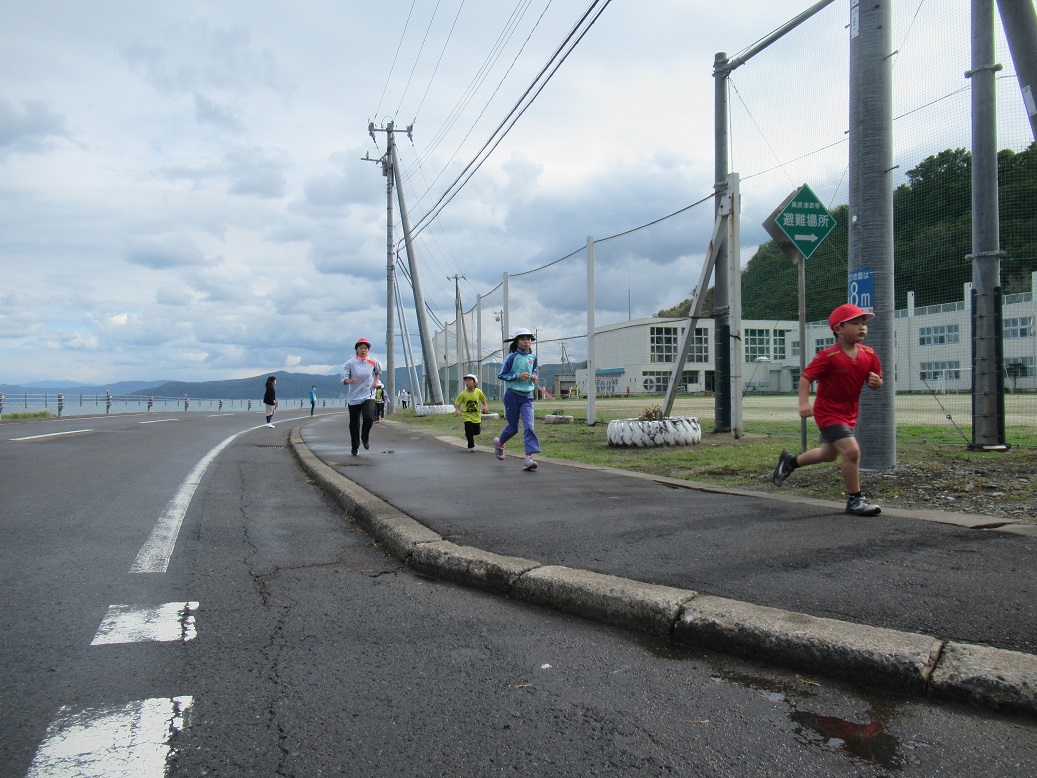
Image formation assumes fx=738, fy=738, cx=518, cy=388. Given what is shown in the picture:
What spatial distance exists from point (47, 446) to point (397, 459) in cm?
688

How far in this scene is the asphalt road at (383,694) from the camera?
2.18 meters

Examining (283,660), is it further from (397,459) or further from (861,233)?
(397,459)

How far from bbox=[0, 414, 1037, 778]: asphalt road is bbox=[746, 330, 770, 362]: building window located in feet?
31.3

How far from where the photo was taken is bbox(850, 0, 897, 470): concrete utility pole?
691 centimetres

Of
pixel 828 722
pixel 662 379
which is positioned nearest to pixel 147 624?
pixel 828 722

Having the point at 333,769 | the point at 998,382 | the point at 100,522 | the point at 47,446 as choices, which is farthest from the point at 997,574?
the point at 47,446

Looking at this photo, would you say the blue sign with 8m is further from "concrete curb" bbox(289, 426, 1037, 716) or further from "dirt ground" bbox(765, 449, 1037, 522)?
"concrete curb" bbox(289, 426, 1037, 716)

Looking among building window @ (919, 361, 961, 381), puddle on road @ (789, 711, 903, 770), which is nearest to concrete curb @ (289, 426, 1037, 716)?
puddle on road @ (789, 711, 903, 770)

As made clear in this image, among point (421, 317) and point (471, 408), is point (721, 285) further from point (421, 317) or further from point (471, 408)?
point (421, 317)

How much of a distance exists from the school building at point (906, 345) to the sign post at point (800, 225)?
1.76m

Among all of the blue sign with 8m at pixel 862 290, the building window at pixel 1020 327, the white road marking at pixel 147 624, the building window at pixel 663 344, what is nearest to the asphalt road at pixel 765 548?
the white road marking at pixel 147 624

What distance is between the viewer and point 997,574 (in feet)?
12.0

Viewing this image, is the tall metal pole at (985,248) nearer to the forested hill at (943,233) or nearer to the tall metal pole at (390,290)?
the forested hill at (943,233)

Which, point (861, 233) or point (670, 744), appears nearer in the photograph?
point (670, 744)
